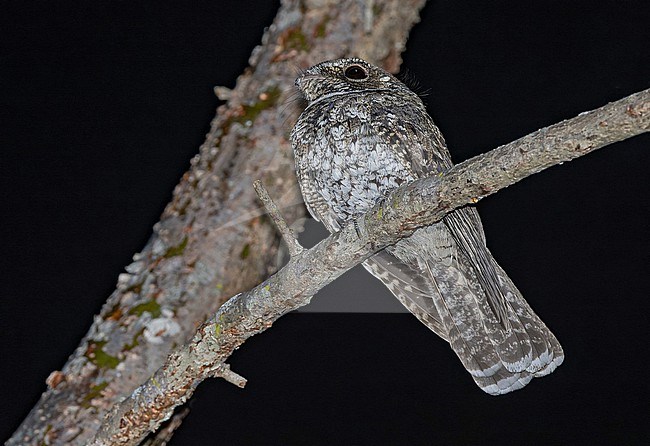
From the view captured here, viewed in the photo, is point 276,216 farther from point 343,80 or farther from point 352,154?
point 343,80

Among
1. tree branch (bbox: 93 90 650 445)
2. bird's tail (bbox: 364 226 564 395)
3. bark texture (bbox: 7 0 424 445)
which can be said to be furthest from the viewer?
bark texture (bbox: 7 0 424 445)

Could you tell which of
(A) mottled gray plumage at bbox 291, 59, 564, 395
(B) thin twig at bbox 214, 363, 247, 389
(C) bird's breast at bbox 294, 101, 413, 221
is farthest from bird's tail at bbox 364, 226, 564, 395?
(B) thin twig at bbox 214, 363, 247, 389

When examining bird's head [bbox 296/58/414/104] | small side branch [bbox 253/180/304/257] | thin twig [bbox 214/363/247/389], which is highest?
bird's head [bbox 296/58/414/104]

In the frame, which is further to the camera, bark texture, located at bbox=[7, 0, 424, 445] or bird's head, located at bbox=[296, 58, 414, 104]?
bark texture, located at bbox=[7, 0, 424, 445]

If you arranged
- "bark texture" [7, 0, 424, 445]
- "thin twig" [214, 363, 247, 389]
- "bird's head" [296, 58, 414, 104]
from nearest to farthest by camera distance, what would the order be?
"thin twig" [214, 363, 247, 389] → "bird's head" [296, 58, 414, 104] → "bark texture" [7, 0, 424, 445]

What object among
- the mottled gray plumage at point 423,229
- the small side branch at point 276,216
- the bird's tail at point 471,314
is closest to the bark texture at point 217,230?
A: the mottled gray plumage at point 423,229

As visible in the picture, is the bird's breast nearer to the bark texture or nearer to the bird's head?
the bird's head

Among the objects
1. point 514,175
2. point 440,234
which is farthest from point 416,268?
point 514,175

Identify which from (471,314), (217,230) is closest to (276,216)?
(471,314)

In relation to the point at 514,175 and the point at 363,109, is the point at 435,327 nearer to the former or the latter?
the point at 363,109
